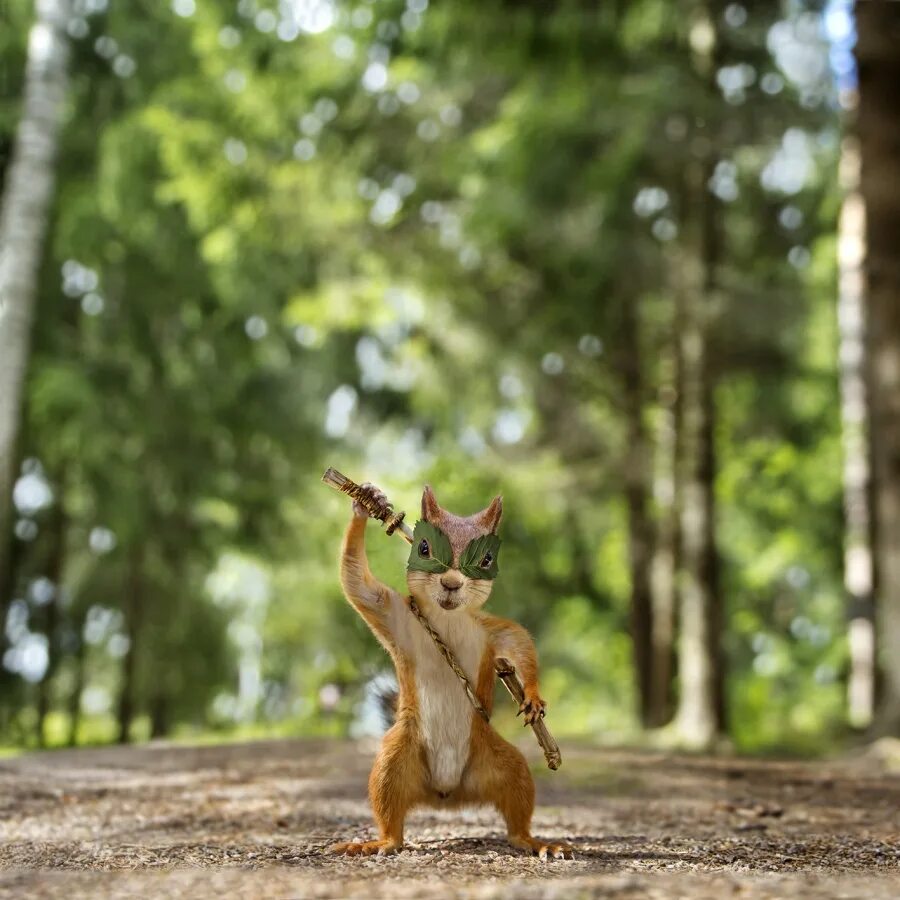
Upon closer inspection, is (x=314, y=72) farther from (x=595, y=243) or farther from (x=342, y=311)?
(x=595, y=243)

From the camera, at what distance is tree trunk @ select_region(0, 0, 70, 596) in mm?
8633

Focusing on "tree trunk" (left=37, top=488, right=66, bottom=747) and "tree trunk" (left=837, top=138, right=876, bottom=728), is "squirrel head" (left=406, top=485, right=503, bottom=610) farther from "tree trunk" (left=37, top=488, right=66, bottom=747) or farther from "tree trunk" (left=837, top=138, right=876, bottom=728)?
"tree trunk" (left=37, top=488, right=66, bottom=747)

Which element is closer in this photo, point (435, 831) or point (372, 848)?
point (372, 848)

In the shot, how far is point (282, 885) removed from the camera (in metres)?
3.25

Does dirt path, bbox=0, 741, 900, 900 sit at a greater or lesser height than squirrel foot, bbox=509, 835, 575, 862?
lesser

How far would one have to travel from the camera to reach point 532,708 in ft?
13.0

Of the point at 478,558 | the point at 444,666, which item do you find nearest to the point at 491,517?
the point at 478,558

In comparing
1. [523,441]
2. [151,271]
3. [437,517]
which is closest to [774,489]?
[523,441]

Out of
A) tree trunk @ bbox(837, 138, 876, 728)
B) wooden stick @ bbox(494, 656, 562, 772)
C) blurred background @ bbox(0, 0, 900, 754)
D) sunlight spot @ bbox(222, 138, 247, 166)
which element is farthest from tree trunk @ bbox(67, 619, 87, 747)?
wooden stick @ bbox(494, 656, 562, 772)

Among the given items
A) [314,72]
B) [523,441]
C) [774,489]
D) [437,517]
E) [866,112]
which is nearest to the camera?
[437,517]

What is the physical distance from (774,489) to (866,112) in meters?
10.5

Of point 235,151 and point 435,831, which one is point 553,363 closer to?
point 235,151

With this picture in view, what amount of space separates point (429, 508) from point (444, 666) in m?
0.54

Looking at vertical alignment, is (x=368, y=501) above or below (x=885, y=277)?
below
